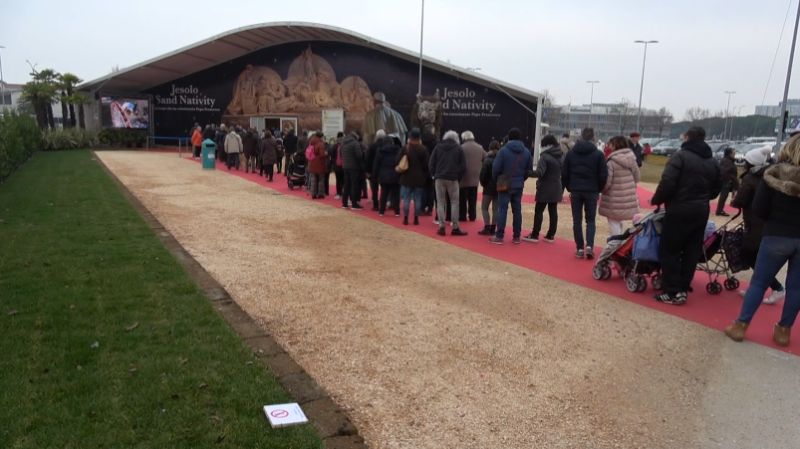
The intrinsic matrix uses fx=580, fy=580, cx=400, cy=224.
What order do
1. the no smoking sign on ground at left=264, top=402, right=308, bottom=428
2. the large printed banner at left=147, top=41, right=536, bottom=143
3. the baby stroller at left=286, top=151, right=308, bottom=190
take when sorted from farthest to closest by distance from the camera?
1. the large printed banner at left=147, top=41, right=536, bottom=143
2. the baby stroller at left=286, top=151, right=308, bottom=190
3. the no smoking sign on ground at left=264, top=402, right=308, bottom=428

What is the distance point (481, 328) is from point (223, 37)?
1108 inches

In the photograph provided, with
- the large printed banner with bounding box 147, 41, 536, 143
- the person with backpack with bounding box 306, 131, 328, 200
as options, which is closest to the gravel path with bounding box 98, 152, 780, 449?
the person with backpack with bounding box 306, 131, 328, 200

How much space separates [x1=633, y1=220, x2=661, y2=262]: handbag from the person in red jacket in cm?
865

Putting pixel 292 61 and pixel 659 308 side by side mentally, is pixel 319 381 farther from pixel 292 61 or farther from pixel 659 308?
pixel 292 61

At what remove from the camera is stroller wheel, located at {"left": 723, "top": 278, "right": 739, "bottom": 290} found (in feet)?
21.9

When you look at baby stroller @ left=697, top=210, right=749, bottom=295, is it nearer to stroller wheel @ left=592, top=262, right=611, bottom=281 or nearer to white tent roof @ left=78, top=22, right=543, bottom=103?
stroller wheel @ left=592, top=262, right=611, bottom=281

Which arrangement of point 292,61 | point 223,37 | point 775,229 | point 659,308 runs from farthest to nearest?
1. point 292,61
2. point 223,37
3. point 659,308
4. point 775,229

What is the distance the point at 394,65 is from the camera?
30828 millimetres

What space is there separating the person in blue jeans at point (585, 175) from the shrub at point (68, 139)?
100 ft

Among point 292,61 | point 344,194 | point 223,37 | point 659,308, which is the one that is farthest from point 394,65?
point 659,308

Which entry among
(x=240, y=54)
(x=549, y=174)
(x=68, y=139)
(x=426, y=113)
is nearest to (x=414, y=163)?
(x=549, y=174)

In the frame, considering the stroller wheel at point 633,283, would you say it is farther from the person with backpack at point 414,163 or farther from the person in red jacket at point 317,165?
the person in red jacket at point 317,165

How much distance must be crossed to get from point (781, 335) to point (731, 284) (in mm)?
1868

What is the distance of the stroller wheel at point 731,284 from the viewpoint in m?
6.66
